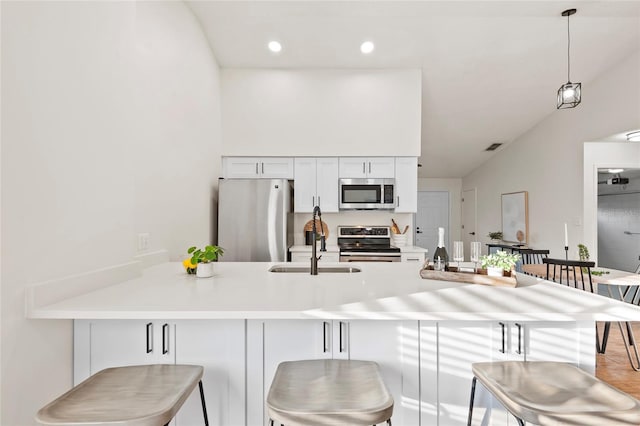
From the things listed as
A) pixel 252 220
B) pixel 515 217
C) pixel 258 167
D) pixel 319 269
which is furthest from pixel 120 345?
pixel 515 217

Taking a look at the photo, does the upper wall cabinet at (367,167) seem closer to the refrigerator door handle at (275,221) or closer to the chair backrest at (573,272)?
the refrigerator door handle at (275,221)

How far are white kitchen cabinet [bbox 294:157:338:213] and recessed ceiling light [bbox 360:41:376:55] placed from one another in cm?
129

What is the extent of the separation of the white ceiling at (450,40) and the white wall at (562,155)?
26cm

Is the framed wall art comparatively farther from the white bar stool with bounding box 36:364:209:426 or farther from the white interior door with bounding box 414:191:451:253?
the white bar stool with bounding box 36:364:209:426

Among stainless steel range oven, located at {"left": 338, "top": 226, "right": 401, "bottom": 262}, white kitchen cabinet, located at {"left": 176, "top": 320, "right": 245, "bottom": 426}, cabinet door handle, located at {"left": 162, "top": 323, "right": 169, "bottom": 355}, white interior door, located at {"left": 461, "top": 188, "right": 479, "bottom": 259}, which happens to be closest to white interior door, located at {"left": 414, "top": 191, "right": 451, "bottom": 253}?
white interior door, located at {"left": 461, "top": 188, "right": 479, "bottom": 259}

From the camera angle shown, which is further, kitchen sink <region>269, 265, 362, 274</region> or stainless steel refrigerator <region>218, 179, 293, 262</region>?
stainless steel refrigerator <region>218, 179, 293, 262</region>

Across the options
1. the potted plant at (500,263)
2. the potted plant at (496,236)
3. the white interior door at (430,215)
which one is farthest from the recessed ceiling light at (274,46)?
the potted plant at (496,236)

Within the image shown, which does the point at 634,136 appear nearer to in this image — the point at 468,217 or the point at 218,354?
the point at 468,217

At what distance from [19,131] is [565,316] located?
2003mm

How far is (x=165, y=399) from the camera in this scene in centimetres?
108

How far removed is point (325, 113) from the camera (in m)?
Answer: 4.29

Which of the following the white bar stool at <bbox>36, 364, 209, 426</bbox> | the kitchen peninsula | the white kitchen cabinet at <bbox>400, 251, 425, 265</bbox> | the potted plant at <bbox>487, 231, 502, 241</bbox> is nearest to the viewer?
the white bar stool at <bbox>36, 364, 209, 426</bbox>

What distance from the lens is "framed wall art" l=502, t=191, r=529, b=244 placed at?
575cm

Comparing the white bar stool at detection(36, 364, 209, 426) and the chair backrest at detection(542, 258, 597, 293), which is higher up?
the chair backrest at detection(542, 258, 597, 293)
